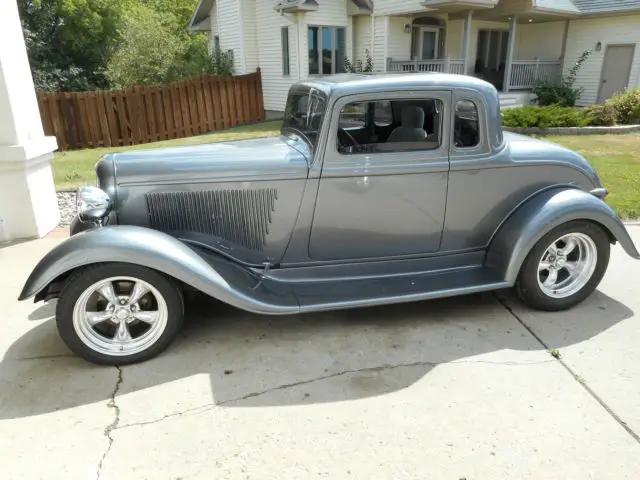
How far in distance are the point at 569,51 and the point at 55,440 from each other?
71.8 ft

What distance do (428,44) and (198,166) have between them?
17.7 metres

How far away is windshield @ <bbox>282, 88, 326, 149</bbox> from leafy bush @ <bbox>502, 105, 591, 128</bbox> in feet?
34.0

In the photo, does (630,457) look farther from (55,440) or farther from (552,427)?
(55,440)

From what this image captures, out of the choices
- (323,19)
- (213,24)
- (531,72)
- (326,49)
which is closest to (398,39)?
(326,49)

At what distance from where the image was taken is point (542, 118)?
13.1m

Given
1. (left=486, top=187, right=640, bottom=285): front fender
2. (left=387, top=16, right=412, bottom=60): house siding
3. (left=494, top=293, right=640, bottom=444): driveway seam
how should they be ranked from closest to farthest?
(left=494, top=293, right=640, bottom=444): driveway seam < (left=486, top=187, right=640, bottom=285): front fender < (left=387, top=16, right=412, bottom=60): house siding

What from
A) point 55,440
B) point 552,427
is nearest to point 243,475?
point 55,440

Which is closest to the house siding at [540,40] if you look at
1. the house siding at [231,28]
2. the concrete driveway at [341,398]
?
the house siding at [231,28]

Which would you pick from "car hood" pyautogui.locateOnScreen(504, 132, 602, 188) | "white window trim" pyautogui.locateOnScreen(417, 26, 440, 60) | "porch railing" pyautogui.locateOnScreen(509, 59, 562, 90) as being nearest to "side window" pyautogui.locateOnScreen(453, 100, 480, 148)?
"car hood" pyautogui.locateOnScreen(504, 132, 602, 188)

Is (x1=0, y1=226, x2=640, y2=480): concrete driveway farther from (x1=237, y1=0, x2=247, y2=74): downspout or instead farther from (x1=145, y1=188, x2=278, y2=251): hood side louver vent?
(x1=237, y1=0, x2=247, y2=74): downspout

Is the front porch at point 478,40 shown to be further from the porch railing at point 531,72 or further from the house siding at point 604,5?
the house siding at point 604,5

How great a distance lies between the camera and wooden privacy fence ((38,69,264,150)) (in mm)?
13266

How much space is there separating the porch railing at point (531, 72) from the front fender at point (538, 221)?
16154 mm

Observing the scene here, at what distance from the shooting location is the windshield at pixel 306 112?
3.66 m
